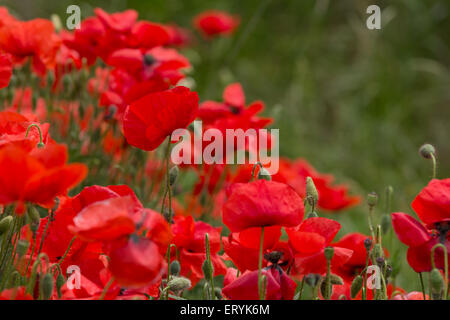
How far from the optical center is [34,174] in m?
0.57

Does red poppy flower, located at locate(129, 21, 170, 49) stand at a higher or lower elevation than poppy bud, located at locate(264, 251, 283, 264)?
higher

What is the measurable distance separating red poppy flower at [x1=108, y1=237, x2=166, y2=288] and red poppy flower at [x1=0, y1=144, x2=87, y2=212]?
8 cm

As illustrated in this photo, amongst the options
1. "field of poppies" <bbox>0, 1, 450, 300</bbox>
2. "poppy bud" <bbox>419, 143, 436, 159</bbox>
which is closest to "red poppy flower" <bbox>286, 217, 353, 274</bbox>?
"field of poppies" <bbox>0, 1, 450, 300</bbox>

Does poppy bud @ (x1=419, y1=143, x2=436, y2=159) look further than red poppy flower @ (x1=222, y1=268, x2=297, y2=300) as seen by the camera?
Yes

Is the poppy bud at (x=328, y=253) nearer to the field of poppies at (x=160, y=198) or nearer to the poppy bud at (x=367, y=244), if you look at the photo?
the field of poppies at (x=160, y=198)

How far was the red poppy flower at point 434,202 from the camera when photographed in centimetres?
76

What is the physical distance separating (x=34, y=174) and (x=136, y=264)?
12 centimetres

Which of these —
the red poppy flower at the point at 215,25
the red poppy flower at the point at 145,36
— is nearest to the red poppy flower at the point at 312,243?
the red poppy flower at the point at 145,36

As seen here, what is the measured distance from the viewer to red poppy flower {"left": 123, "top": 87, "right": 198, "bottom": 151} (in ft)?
2.51

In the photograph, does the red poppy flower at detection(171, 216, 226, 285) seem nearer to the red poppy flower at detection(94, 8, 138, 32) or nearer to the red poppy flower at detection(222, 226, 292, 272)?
the red poppy flower at detection(222, 226, 292, 272)

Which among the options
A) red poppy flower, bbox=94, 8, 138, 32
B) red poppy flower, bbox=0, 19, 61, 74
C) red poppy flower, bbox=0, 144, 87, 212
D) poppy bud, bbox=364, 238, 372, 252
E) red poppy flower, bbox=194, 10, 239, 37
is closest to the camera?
red poppy flower, bbox=0, 144, 87, 212

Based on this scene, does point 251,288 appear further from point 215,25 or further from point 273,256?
point 215,25

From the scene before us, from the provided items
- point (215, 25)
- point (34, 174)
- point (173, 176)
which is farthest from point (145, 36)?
point (215, 25)

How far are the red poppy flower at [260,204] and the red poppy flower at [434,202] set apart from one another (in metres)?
0.17
